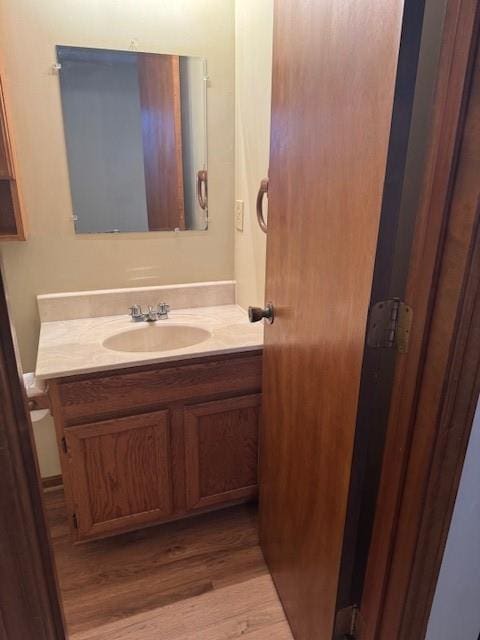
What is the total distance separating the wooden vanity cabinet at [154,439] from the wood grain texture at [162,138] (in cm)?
72

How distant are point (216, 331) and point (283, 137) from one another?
30.9 inches

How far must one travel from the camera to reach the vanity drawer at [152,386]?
1313 millimetres

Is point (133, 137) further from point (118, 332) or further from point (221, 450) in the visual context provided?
point (221, 450)

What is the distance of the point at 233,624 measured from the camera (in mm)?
1352

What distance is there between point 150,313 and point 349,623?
125 cm

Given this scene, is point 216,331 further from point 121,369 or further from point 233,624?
point 233,624

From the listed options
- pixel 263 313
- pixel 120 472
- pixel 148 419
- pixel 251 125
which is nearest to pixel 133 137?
pixel 251 125

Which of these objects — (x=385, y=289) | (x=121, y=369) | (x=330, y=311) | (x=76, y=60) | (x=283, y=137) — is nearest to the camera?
(x=385, y=289)

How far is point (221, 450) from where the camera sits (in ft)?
5.18

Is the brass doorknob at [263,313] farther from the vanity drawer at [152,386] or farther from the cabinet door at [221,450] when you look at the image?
the cabinet door at [221,450]

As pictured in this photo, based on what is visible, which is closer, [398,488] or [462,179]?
[462,179]

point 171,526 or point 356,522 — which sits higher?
point 356,522

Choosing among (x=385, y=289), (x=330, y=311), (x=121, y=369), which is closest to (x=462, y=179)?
(x=385, y=289)

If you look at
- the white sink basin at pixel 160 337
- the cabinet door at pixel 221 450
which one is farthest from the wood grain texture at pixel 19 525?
the white sink basin at pixel 160 337
